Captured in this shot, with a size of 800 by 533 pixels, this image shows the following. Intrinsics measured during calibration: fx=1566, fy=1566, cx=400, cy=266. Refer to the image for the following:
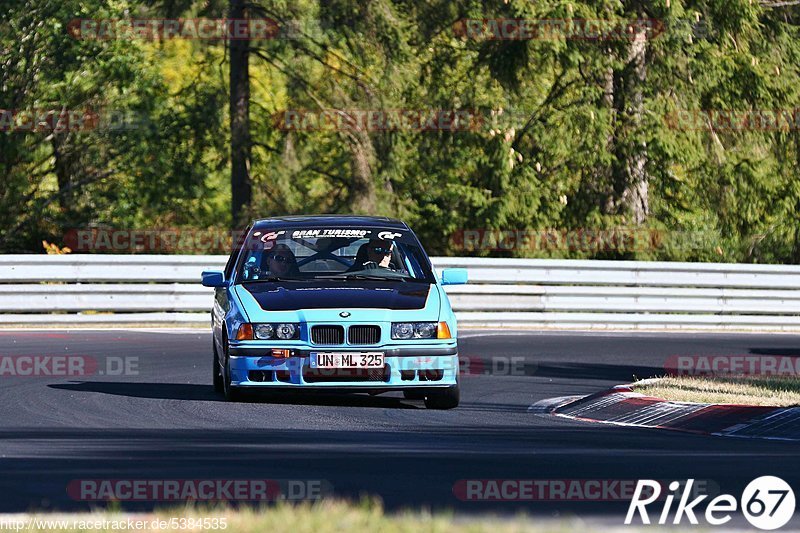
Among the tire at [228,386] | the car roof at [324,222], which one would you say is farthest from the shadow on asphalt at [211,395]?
the car roof at [324,222]

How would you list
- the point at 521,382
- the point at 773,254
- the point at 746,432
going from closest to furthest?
the point at 746,432 → the point at 521,382 → the point at 773,254

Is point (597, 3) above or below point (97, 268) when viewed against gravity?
above

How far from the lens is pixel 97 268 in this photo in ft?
72.7

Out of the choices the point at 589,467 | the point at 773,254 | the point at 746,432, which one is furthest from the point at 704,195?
the point at 589,467

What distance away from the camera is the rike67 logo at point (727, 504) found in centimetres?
692

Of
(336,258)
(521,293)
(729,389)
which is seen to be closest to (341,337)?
(336,258)

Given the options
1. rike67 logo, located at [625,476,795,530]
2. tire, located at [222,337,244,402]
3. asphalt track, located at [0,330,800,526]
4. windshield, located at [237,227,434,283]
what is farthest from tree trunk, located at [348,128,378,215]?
rike67 logo, located at [625,476,795,530]

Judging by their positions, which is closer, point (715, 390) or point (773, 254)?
point (715, 390)

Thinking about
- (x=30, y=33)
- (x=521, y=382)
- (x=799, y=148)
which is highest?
(x=30, y=33)

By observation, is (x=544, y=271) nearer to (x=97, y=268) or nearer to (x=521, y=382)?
(x=97, y=268)

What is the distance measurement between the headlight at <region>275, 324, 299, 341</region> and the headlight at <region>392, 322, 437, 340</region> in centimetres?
75

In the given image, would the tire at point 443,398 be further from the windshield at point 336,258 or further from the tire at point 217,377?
the tire at point 217,377

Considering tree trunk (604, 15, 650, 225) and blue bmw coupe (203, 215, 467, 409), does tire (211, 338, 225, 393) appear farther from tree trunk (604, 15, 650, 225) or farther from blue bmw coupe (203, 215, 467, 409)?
tree trunk (604, 15, 650, 225)

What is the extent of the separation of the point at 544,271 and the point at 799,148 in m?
9.73
